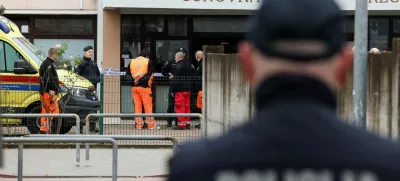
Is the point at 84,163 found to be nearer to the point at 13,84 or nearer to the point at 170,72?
the point at 13,84

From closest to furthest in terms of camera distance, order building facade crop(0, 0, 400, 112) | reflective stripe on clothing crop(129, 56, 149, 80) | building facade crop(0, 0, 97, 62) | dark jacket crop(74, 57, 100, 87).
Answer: dark jacket crop(74, 57, 100, 87) < reflective stripe on clothing crop(129, 56, 149, 80) < building facade crop(0, 0, 400, 112) < building facade crop(0, 0, 97, 62)

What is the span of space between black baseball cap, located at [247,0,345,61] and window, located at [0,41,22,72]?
49.9ft

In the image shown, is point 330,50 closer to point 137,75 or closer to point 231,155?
point 231,155

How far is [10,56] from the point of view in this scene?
56.3 feet

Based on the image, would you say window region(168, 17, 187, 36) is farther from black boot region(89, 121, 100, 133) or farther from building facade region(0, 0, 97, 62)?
black boot region(89, 121, 100, 133)

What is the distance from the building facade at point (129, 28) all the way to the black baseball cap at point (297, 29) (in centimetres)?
1861

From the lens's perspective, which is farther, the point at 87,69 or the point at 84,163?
the point at 87,69

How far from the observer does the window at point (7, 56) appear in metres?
17.0

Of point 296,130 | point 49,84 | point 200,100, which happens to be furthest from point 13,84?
point 296,130

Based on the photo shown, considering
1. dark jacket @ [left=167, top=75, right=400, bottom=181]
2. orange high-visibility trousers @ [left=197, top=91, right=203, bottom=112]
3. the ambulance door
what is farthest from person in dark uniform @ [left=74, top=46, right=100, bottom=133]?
dark jacket @ [left=167, top=75, right=400, bottom=181]

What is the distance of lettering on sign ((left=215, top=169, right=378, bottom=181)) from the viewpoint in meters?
2.18

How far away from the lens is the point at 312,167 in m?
2.18

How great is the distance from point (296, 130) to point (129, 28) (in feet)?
63.3

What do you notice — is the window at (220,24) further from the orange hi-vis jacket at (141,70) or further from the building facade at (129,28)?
the orange hi-vis jacket at (141,70)
